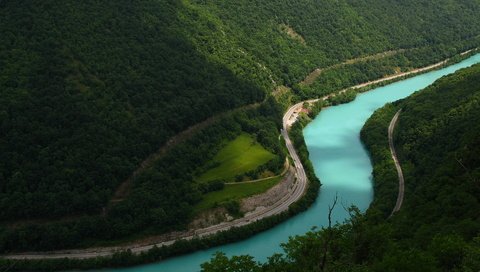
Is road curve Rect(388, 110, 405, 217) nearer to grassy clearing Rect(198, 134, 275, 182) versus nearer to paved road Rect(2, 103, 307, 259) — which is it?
paved road Rect(2, 103, 307, 259)

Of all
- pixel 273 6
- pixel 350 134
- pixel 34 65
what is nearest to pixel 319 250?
pixel 34 65

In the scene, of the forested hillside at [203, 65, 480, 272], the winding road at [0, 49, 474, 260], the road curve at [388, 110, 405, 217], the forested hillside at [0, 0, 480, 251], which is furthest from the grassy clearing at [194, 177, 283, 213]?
the road curve at [388, 110, 405, 217]

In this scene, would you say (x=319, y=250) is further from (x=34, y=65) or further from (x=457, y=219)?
(x=34, y=65)

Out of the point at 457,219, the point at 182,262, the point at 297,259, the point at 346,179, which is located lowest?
the point at 182,262

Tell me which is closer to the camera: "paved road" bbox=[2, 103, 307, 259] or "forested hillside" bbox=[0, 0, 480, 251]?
"paved road" bbox=[2, 103, 307, 259]

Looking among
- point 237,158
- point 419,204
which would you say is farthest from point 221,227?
point 419,204

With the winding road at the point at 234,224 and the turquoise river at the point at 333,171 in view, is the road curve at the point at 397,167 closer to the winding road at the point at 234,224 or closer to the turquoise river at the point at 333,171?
the winding road at the point at 234,224

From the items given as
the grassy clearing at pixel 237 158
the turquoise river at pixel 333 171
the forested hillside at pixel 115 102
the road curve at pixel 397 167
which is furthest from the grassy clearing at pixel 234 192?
the road curve at pixel 397 167
